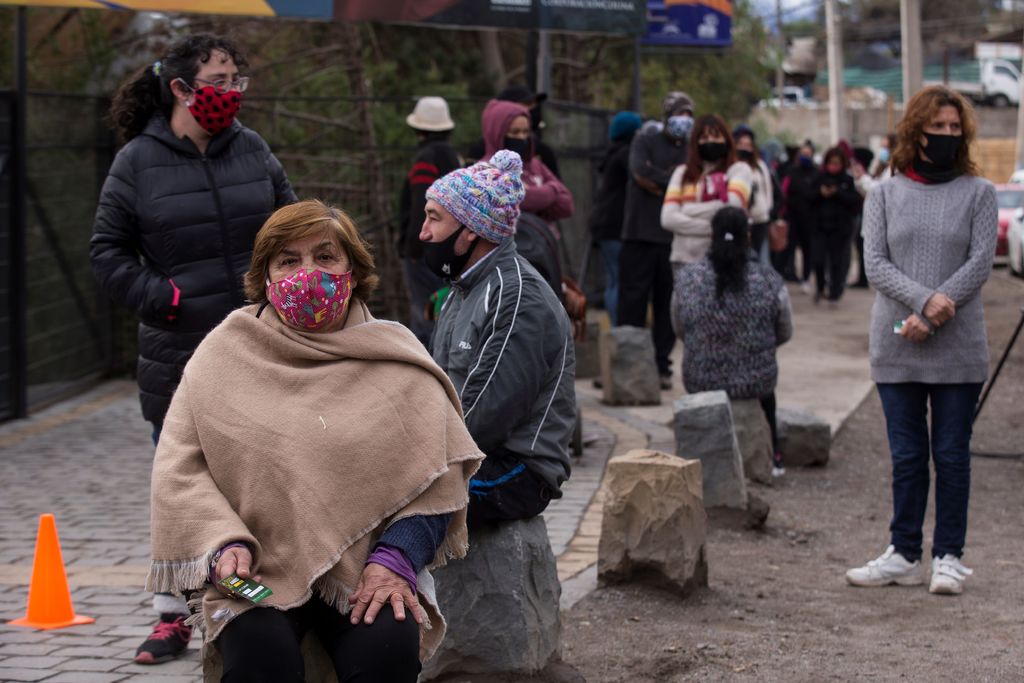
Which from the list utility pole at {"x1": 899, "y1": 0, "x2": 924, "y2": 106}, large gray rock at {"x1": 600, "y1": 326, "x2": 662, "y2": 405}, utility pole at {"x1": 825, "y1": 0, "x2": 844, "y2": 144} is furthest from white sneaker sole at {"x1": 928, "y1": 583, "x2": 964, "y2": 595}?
utility pole at {"x1": 825, "y1": 0, "x2": 844, "y2": 144}

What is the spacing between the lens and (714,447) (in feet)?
25.7

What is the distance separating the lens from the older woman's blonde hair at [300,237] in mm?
4047

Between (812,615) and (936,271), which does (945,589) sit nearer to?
(812,615)

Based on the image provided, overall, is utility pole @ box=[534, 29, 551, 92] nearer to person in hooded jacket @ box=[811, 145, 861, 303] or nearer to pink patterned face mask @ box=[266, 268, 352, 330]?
person in hooded jacket @ box=[811, 145, 861, 303]

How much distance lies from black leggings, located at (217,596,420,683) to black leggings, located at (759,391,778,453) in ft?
17.5

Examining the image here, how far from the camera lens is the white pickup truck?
6488cm

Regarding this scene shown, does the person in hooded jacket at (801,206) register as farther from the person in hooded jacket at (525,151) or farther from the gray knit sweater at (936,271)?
the gray knit sweater at (936,271)

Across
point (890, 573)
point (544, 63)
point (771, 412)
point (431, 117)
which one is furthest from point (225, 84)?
point (544, 63)

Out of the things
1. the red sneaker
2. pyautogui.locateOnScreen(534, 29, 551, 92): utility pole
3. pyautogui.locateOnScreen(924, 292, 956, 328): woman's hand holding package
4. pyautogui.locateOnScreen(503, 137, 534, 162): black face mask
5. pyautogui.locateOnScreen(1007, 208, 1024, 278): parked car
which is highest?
pyautogui.locateOnScreen(534, 29, 551, 92): utility pole

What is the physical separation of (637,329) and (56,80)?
5.20 meters

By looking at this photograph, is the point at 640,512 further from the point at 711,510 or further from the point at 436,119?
the point at 436,119

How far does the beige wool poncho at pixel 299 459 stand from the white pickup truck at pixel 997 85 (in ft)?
211

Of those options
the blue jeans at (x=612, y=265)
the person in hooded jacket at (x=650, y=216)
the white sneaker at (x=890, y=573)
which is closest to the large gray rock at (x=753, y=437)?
the white sneaker at (x=890, y=573)

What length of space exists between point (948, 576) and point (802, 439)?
310 centimetres
